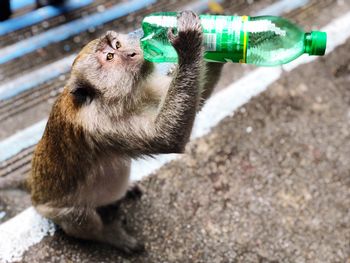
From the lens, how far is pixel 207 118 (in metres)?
3.55

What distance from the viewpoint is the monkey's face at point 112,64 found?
239cm

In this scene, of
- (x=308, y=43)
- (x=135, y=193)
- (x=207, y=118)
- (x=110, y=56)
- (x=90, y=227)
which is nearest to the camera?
(x=308, y=43)

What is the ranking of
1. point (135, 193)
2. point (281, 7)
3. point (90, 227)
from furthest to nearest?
point (281, 7) → point (135, 193) → point (90, 227)

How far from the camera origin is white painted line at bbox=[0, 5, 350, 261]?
114 inches

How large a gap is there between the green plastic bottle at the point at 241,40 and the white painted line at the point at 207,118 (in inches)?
32.3

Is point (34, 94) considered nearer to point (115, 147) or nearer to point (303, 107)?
point (115, 147)

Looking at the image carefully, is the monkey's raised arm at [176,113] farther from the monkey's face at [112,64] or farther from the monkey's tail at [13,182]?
the monkey's tail at [13,182]

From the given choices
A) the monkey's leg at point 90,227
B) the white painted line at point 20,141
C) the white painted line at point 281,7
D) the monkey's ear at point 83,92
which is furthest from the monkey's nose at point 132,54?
the white painted line at point 281,7

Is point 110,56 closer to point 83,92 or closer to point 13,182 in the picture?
point 83,92

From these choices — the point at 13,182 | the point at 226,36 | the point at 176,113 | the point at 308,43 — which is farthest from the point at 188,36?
the point at 13,182

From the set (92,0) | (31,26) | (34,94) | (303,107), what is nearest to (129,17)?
(92,0)

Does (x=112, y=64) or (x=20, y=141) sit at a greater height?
(x=112, y=64)

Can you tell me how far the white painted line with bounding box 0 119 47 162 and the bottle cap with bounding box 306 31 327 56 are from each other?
1.88 metres

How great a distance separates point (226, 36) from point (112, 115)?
0.64m
